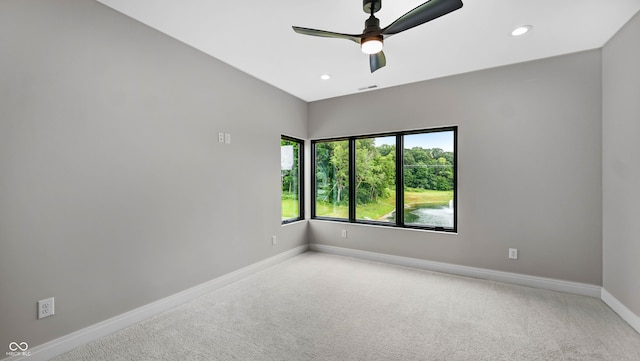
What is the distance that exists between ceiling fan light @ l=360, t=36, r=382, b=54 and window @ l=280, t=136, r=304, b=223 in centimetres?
237

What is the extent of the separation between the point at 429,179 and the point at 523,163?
1.10 m

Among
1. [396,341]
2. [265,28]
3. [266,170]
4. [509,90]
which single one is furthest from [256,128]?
[509,90]

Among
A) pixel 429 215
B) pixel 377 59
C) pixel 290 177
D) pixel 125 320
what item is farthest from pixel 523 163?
pixel 125 320

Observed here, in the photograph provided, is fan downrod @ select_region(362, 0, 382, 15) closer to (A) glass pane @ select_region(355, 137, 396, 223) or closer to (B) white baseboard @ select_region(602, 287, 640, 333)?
(A) glass pane @ select_region(355, 137, 396, 223)

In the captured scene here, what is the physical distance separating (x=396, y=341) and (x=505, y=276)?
2.07 meters

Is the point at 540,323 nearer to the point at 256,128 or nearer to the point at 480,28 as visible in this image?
the point at 480,28

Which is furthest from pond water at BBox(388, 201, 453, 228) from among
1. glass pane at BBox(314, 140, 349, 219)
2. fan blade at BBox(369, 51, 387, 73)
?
Answer: fan blade at BBox(369, 51, 387, 73)

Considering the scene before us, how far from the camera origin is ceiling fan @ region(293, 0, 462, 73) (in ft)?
5.67

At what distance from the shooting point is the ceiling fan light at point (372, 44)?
2123mm

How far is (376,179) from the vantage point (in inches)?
172

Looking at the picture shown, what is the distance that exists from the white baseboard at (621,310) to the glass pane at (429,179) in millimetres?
1589

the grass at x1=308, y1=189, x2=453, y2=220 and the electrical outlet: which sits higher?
the grass at x1=308, y1=189, x2=453, y2=220

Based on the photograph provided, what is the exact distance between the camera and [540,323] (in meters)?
2.38

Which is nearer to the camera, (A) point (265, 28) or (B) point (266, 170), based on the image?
(A) point (265, 28)
